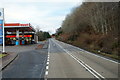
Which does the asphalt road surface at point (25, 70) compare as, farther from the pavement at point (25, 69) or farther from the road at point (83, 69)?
the road at point (83, 69)

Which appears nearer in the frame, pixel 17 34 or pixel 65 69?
pixel 65 69

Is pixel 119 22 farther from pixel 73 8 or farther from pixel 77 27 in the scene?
pixel 73 8

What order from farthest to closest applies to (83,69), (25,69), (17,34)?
1. (17,34)
2. (25,69)
3. (83,69)

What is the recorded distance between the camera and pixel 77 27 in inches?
2222

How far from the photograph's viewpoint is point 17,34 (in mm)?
55531

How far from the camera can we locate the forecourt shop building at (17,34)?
5409cm

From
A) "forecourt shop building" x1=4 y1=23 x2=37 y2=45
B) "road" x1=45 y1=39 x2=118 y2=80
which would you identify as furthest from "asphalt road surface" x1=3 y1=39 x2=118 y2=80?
"forecourt shop building" x1=4 y1=23 x2=37 y2=45

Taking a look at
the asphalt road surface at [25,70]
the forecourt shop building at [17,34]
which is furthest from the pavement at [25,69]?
the forecourt shop building at [17,34]

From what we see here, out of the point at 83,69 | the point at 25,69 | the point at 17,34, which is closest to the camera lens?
Answer: the point at 83,69

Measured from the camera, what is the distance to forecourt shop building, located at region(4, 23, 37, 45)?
177ft

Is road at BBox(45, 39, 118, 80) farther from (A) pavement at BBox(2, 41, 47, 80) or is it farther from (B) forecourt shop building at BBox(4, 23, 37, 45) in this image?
(B) forecourt shop building at BBox(4, 23, 37, 45)

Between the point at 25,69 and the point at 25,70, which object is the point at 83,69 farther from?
the point at 25,69

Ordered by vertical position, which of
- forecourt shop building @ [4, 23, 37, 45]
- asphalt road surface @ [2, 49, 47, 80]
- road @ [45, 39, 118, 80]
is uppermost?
forecourt shop building @ [4, 23, 37, 45]

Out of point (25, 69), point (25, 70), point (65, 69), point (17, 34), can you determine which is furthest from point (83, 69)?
point (17, 34)
